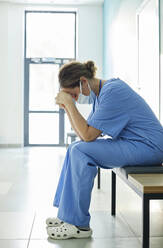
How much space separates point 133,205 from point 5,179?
4.92ft

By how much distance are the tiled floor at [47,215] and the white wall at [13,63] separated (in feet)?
11.3

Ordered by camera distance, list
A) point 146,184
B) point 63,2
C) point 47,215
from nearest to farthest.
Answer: point 146,184, point 47,215, point 63,2

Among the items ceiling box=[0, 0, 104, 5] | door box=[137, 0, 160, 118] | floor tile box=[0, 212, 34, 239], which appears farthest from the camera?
ceiling box=[0, 0, 104, 5]

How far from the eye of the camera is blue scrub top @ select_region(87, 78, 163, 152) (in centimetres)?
161

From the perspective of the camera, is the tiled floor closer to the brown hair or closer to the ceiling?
the brown hair

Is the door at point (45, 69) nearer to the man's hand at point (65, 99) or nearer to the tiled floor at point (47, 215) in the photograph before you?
the tiled floor at point (47, 215)

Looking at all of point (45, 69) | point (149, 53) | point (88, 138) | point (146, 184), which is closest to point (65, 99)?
point (88, 138)

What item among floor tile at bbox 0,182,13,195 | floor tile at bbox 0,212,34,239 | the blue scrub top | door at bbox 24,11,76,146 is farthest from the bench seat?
door at bbox 24,11,76,146

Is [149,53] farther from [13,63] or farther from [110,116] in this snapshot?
[13,63]

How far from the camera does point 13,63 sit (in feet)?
22.7

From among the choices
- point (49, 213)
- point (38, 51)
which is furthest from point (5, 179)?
point (38, 51)

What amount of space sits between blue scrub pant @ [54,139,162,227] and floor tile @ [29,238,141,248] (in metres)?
0.10

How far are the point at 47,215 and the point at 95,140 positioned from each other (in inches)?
29.1

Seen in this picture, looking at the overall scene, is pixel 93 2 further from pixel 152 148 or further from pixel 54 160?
pixel 152 148
